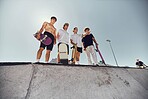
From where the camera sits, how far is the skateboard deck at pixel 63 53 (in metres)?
4.09

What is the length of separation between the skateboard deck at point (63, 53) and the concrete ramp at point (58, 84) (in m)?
1.43

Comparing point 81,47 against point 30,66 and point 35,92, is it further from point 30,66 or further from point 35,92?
point 35,92

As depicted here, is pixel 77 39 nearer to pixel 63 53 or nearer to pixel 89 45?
pixel 89 45

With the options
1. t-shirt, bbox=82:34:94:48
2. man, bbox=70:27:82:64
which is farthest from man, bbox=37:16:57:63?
t-shirt, bbox=82:34:94:48

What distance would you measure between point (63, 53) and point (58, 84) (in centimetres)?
224

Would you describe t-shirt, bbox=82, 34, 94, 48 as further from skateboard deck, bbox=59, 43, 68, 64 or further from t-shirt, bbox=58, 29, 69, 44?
skateboard deck, bbox=59, 43, 68, 64

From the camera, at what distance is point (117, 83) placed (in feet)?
8.41

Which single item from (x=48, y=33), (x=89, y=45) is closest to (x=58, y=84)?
(x=48, y=33)

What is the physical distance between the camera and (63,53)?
4195 millimetres

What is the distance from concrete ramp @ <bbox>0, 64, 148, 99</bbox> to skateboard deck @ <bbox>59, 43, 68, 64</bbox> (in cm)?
143

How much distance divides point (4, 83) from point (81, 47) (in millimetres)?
3475

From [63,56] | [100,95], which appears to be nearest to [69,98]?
[100,95]

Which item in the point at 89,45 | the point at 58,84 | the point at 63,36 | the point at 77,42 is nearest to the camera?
the point at 58,84

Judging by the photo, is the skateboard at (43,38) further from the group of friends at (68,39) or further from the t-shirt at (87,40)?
the t-shirt at (87,40)
